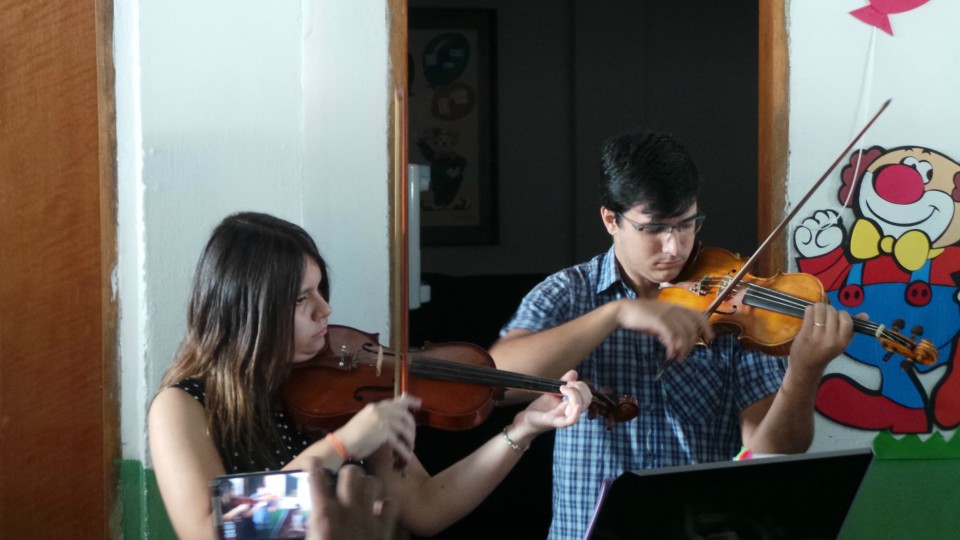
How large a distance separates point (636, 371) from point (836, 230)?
2.29 feet

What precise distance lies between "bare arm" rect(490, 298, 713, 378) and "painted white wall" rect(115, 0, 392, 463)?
503 millimetres

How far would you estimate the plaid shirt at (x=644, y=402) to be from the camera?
6.49 feet

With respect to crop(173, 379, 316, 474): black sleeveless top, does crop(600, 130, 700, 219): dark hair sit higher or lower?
higher

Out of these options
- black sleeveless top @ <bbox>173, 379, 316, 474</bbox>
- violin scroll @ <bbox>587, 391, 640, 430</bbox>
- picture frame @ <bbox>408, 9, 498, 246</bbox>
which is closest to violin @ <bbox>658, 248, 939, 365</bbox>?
violin scroll @ <bbox>587, 391, 640, 430</bbox>

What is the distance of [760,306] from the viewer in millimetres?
1995

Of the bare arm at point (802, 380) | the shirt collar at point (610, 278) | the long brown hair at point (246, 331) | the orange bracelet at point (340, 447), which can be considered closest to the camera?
the orange bracelet at point (340, 447)

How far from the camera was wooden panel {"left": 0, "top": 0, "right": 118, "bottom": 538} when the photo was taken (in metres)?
2.16

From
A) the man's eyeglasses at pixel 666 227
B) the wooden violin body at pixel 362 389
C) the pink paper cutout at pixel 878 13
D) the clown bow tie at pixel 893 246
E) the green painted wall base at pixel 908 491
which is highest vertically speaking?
the pink paper cutout at pixel 878 13

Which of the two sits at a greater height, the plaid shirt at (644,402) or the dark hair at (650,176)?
the dark hair at (650,176)

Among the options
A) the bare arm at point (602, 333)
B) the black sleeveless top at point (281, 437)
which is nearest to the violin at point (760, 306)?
the bare arm at point (602, 333)

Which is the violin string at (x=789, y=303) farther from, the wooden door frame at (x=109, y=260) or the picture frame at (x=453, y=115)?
the picture frame at (x=453, y=115)

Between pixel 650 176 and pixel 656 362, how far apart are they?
36 centimetres

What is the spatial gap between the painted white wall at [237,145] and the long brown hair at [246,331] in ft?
1.46

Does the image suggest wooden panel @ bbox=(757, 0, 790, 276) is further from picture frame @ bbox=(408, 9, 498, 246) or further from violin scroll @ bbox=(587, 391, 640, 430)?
picture frame @ bbox=(408, 9, 498, 246)
